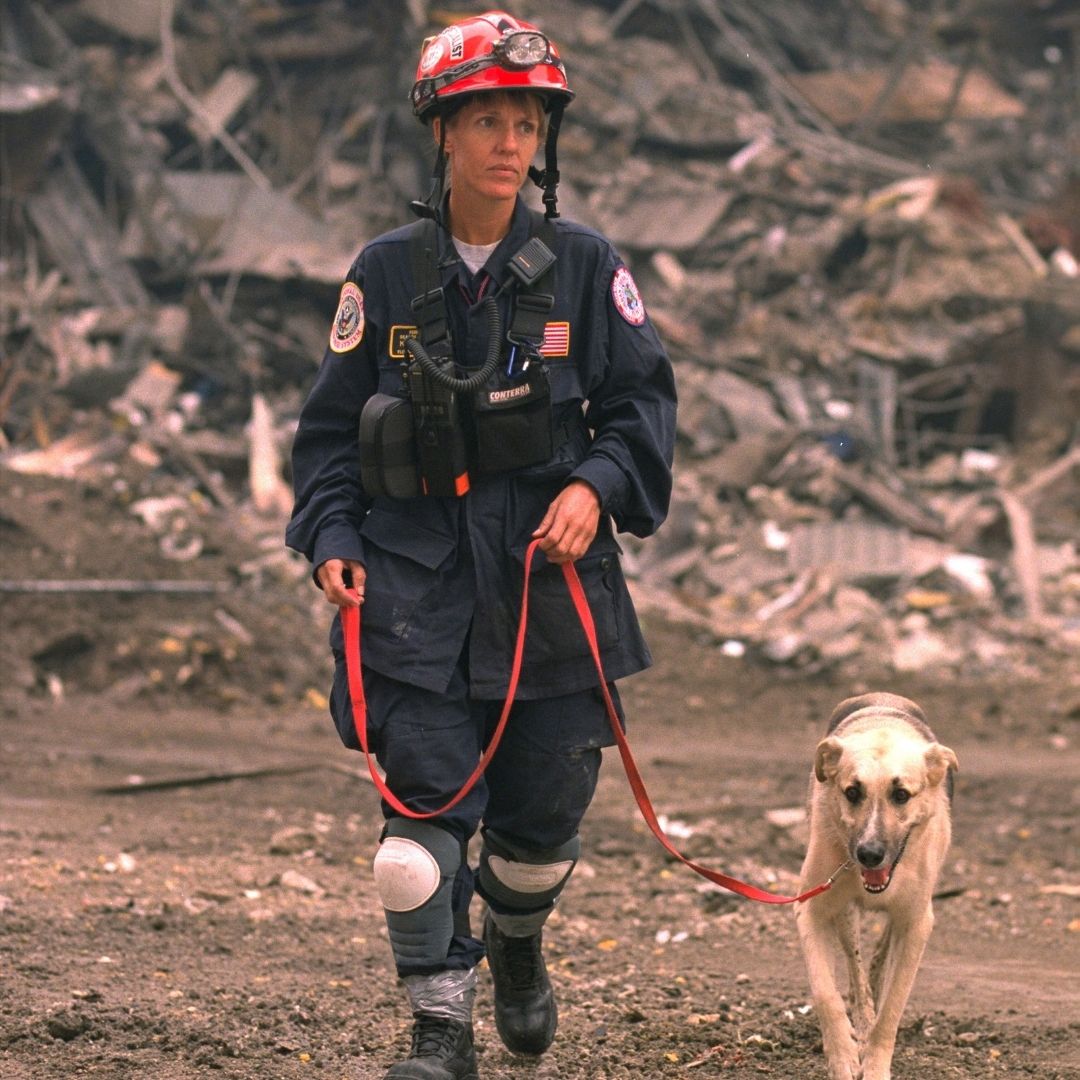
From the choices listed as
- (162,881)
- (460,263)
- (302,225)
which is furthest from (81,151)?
(460,263)

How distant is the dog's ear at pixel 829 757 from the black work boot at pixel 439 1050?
101 cm

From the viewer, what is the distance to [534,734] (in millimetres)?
3850

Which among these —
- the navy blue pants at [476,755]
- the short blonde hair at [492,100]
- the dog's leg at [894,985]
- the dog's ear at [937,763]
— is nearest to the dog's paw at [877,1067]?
the dog's leg at [894,985]

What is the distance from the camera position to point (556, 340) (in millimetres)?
3805

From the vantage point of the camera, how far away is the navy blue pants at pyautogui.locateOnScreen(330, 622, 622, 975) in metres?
3.73

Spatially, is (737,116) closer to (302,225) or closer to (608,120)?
(608,120)

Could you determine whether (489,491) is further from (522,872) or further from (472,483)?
(522,872)

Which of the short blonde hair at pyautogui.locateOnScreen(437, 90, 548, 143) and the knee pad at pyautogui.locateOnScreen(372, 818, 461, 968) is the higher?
the short blonde hair at pyautogui.locateOnScreen(437, 90, 548, 143)

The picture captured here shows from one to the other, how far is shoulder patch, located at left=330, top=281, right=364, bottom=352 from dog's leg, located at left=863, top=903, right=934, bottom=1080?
1.90 m

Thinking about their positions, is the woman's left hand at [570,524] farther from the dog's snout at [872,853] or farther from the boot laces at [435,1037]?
the boot laces at [435,1037]

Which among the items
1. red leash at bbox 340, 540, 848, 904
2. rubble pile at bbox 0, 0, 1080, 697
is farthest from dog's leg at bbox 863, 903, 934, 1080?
rubble pile at bbox 0, 0, 1080, 697

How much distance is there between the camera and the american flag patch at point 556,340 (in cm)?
379

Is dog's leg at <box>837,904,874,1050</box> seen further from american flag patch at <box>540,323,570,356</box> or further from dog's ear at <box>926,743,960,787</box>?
american flag patch at <box>540,323,570,356</box>

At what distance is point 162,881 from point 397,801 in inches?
107
